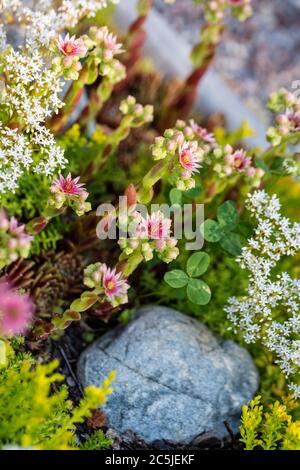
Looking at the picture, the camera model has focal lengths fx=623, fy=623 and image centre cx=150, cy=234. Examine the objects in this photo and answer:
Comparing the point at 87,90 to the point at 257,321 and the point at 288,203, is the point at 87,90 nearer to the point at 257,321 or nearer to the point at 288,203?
the point at 288,203

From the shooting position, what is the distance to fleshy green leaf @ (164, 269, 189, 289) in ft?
5.60

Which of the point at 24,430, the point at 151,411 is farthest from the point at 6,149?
the point at 151,411

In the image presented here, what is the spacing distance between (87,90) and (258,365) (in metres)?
1.37

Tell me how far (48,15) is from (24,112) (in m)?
0.39

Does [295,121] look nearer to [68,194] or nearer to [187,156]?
[187,156]

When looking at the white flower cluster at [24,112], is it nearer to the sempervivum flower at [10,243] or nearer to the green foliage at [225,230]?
the sempervivum flower at [10,243]

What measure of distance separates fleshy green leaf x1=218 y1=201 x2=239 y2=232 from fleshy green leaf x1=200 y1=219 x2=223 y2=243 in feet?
0.06

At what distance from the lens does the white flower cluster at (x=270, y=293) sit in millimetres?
1646

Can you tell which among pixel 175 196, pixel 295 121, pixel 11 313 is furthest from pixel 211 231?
pixel 11 313

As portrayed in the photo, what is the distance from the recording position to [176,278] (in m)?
1.72

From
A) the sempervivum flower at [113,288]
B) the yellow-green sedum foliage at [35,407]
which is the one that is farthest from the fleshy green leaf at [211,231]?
the yellow-green sedum foliage at [35,407]

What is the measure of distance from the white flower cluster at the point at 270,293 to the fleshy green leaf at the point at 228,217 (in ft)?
0.29

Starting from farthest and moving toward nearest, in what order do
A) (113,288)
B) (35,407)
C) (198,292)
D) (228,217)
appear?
(228,217) < (198,292) < (113,288) < (35,407)

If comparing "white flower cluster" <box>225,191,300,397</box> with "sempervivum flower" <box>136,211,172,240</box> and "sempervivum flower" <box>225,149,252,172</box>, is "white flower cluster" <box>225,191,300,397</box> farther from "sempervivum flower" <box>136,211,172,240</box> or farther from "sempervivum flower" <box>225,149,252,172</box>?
"sempervivum flower" <box>136,211,172,240</box>
